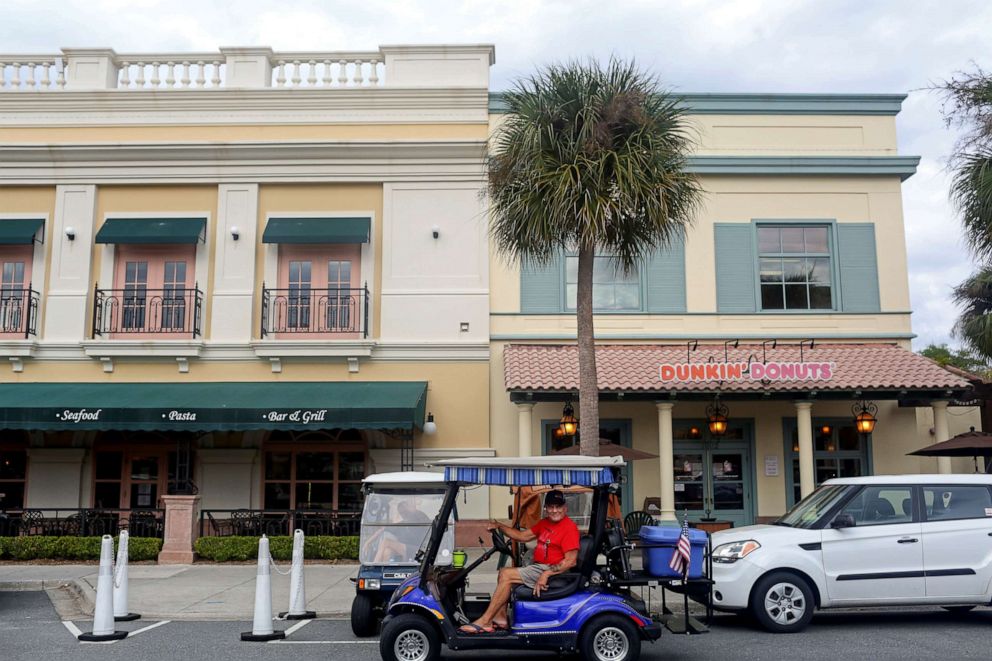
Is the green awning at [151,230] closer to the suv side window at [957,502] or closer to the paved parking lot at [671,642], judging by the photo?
the paved parking lot at [671,642]

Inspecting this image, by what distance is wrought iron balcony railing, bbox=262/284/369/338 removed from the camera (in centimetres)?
1797

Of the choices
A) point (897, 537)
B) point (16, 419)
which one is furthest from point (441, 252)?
point (897, 537)

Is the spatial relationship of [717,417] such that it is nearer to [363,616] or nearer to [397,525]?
[397,525]

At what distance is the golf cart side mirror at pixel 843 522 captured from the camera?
9766 millimetres

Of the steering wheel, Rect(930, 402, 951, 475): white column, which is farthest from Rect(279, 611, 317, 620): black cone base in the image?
Rect(930, 402, 951, 475): white column

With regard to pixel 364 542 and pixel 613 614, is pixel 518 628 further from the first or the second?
pixel 364 542

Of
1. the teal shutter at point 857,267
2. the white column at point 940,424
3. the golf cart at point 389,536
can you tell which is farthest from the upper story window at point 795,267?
the golf cart at point 389,536

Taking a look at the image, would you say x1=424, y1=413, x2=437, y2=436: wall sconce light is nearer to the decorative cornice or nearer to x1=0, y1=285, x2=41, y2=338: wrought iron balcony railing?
the decorative cornice

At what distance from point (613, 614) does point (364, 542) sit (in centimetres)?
346

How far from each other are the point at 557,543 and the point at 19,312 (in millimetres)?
14358

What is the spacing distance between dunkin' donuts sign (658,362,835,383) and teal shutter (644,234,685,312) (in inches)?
91.0

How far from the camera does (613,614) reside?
25.8 ft

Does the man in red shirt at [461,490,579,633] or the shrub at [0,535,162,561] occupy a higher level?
the man in red shirt at [461,490,579,633]

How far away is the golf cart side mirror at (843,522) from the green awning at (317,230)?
10784 mm
